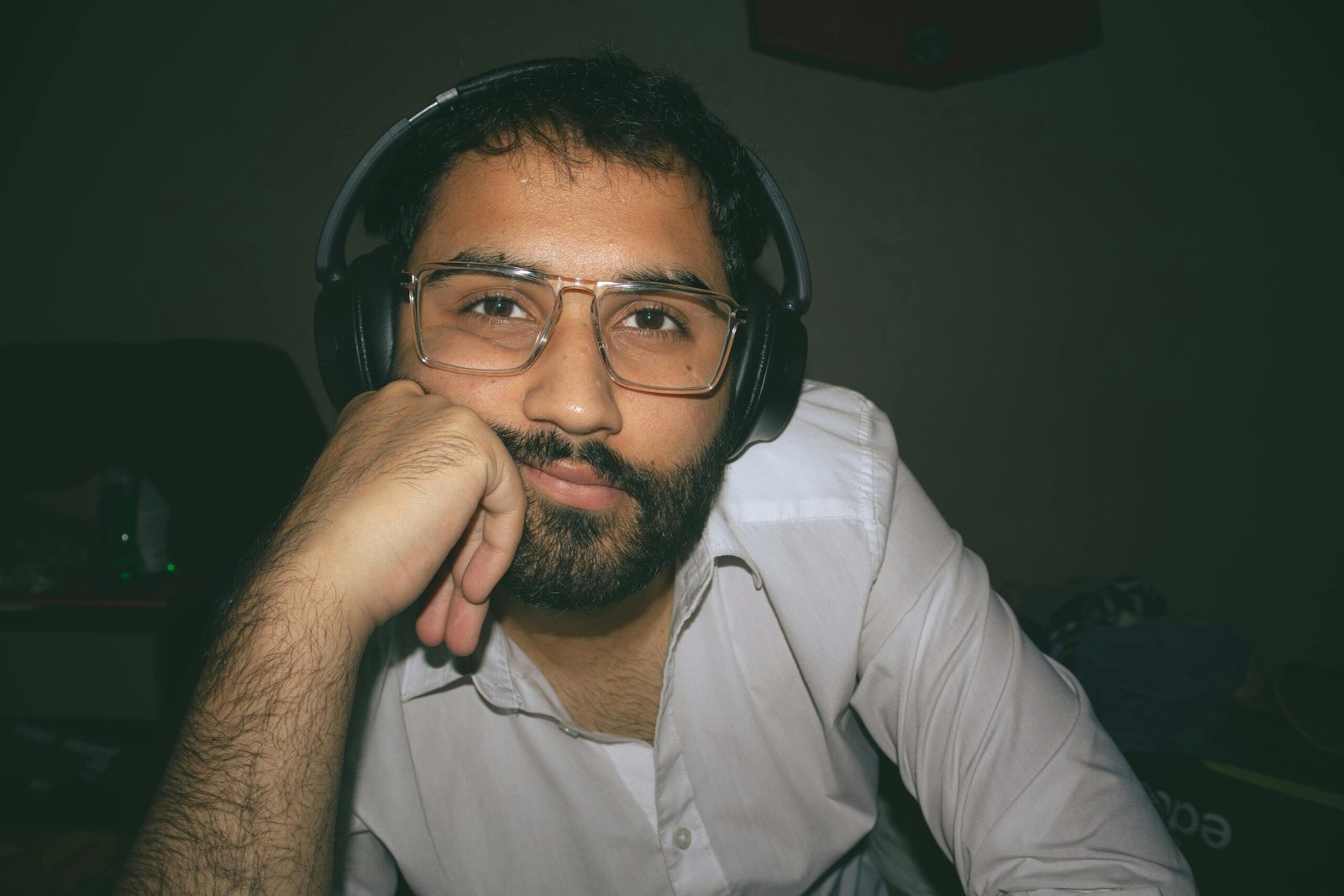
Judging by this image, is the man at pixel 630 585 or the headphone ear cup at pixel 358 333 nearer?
the man at pixel 630 585

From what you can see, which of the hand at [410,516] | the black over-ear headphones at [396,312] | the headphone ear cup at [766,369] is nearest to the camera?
the hand at [410,516]

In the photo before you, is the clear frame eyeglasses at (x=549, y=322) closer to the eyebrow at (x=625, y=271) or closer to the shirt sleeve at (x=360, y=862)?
the eyebrow at (x=625, y=271)

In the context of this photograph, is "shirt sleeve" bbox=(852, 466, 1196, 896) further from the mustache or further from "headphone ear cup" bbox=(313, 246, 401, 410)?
"headphone ear cup" bbox=(313, 246, 401, 410)

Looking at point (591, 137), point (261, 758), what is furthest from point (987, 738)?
point (591, 137)

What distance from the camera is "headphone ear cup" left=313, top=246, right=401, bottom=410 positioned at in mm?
1052

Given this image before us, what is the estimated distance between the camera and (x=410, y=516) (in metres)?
0.77

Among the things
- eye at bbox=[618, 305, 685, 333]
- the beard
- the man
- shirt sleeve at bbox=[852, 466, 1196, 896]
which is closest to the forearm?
the man

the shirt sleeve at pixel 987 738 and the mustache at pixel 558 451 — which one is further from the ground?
the mustache at pixel 558 451

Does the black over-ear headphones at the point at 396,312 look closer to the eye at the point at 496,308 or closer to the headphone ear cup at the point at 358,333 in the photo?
the headphone ear cup at the point at 358,333

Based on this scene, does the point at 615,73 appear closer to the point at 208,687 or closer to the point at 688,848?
the point at 208,687

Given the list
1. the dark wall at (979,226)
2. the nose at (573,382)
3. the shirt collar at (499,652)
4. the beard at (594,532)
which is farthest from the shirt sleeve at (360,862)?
the dark wall at (979,226)

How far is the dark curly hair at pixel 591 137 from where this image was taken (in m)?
1.08

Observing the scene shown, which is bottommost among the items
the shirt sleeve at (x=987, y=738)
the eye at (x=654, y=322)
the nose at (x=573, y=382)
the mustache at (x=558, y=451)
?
the shirt sleeve at (x=987, y=738)

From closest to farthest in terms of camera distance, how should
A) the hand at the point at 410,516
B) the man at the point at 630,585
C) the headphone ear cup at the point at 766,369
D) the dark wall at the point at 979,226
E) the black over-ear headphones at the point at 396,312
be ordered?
the hand at the point at 410,516
the man at the point at 630,585
the black over-ear headphones at the point at 396,312
the headphone ear cup at the point at 766,369
the dark wall at the point at 979,226
